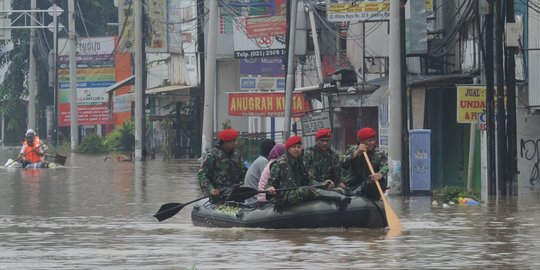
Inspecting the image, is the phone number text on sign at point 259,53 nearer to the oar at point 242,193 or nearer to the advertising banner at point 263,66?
the advertising banner at point 263,66

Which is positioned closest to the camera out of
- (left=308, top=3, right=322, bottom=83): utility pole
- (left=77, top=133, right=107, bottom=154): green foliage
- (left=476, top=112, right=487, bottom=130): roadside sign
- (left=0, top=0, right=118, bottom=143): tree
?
(left=476, top=112, right=487, bottom=130): roadside sign

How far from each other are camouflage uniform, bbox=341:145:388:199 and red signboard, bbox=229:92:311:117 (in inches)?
1182

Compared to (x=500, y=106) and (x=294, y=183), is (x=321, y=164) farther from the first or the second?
(x=500, y=106)

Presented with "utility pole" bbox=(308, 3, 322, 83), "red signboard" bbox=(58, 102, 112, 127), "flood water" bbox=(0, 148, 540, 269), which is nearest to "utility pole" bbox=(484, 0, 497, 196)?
"flood water" bbox=(0, 148, 540, 269)

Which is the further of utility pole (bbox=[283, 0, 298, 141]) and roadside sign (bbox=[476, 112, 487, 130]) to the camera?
utility pole (bbox=[283, 0, 298, 141])

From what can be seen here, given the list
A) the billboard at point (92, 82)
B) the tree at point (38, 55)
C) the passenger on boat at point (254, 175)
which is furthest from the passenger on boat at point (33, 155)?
the tree at point (38, 55)

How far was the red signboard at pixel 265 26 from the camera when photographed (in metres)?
57.2

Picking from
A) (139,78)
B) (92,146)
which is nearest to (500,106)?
(139,78)

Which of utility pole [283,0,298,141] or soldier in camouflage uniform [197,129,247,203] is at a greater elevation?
utility pole [283,0,298,141]

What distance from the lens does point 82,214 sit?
93.8 feet

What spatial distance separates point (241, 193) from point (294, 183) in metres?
0.90

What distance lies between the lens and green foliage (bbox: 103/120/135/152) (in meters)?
79.9

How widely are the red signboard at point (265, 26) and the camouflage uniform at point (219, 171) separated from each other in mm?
33143

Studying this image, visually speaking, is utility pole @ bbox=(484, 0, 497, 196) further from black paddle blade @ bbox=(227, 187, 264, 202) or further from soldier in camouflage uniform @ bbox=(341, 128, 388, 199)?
black paddle blade @ bbox=(227, 187, 264, 202)
